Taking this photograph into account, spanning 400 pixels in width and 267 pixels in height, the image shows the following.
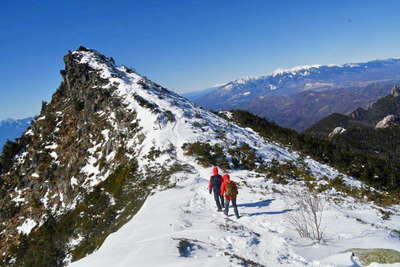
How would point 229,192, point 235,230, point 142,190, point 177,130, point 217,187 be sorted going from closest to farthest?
point 235,230 < point 229,192 < point 217,187 < point 142,190 < point 177,130

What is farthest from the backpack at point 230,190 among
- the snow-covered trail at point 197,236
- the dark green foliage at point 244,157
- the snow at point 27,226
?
the snow at point 27,226

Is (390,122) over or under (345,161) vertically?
under

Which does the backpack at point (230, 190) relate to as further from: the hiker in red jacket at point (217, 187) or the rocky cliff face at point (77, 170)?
the rocky cliff face at point (77, 170)

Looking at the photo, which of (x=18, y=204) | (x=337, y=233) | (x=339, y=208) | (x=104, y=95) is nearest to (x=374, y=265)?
(x=337, y=233)

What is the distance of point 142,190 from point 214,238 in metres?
11.0

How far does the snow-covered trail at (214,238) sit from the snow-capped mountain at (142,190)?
59mm

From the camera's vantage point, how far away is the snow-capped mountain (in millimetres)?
10414

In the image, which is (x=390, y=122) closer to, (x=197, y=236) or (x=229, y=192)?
(x=229, y=192)

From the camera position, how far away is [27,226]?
28125 mm

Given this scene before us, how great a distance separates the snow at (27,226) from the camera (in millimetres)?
27388

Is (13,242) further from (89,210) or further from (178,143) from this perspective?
(178,143)

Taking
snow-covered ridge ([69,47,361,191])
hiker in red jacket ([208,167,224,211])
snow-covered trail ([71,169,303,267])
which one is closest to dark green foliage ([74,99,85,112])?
snow-covered ridge ([69,47,361,191])

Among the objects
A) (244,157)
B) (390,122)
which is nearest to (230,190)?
(244,157)

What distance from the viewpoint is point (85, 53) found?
4831 cm
